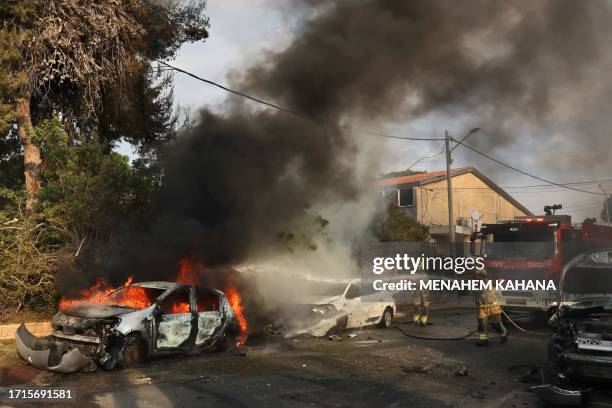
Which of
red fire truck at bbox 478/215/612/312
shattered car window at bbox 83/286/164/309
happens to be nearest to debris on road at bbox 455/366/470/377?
shattered car window at bbox 83/286/164/309

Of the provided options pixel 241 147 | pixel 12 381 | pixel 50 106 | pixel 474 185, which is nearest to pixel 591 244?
pixel 241 147

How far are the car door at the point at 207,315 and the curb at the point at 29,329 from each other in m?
3.86

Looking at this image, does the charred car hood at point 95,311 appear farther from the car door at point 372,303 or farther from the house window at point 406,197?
the house window at point 406,197

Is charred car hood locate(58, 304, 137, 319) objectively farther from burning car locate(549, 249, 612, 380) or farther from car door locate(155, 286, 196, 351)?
burning car locate(549, 249, 612, 380)

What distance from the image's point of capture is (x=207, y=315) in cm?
852

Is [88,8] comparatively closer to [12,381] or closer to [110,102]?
[110,102]

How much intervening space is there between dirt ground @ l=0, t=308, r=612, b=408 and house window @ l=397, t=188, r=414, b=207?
21.2 meters

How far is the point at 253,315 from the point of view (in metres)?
10.6

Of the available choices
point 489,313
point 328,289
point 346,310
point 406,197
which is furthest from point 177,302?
point 406,197

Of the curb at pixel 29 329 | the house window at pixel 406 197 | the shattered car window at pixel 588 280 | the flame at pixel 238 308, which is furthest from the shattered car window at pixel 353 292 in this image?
the house window at pixel 406 197

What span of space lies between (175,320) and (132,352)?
81 cm

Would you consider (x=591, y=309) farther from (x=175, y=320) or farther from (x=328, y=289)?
(x=175, y=320)

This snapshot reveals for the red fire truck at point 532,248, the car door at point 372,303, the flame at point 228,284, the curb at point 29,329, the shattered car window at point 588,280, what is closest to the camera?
the curb at point 29,329

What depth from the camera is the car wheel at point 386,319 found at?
40.5ft
